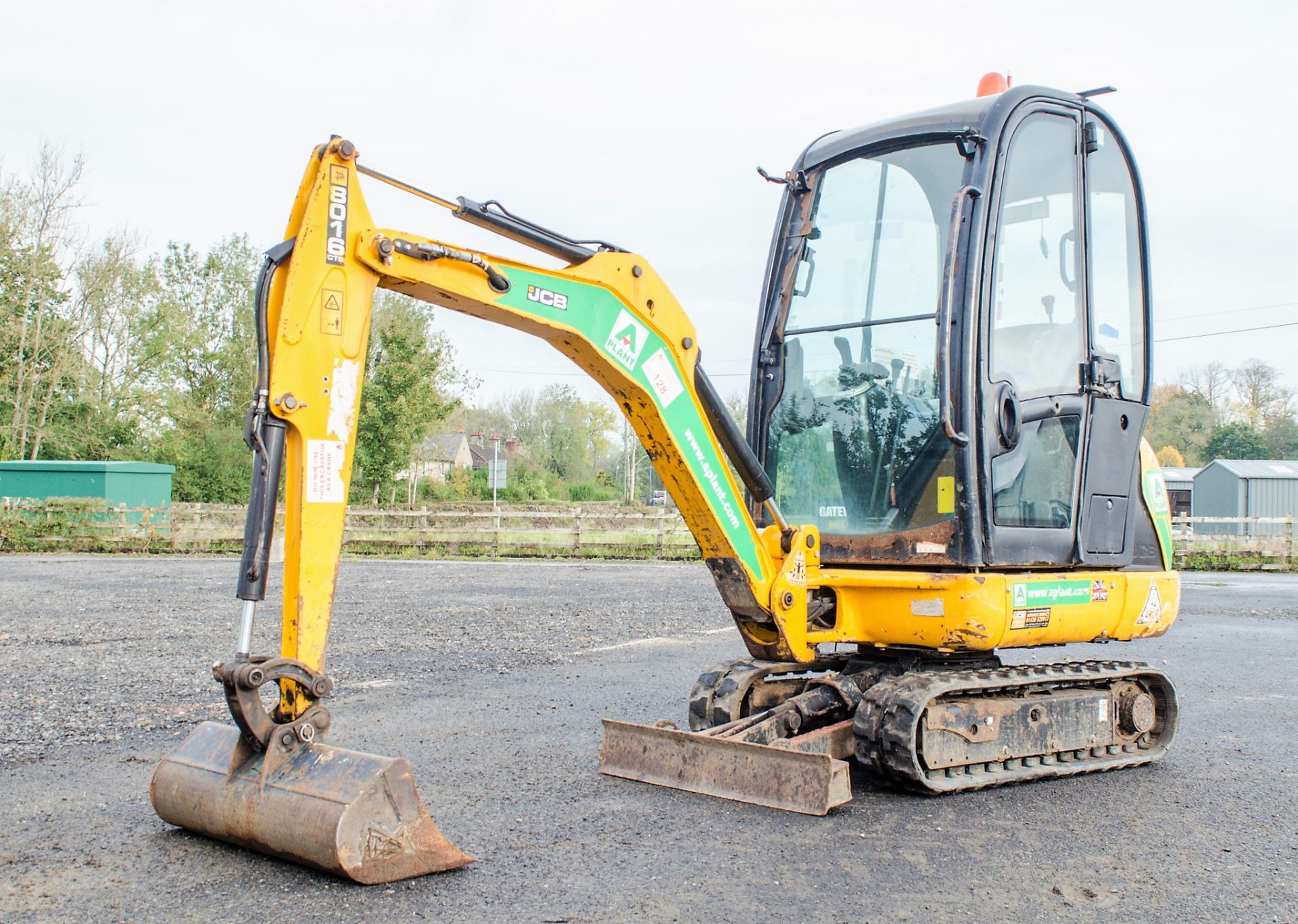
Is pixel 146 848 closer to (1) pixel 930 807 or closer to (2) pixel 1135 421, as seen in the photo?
(1) pixel 930 807

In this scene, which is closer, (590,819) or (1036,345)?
(590,819)

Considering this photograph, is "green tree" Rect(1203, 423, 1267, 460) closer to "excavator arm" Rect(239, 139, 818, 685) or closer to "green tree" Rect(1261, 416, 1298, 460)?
"green tree" Rect(1261, 416, 1298, 460)

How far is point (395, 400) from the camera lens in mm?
35844

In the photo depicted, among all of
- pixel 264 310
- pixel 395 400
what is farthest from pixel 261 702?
pixel 395 400

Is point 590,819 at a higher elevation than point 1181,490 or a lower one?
lower

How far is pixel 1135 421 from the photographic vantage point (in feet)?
19.5

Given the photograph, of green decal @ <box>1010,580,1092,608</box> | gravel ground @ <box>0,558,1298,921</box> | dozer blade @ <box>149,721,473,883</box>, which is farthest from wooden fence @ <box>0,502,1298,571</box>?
dozer blade @ <box>149,721,473,883</box>

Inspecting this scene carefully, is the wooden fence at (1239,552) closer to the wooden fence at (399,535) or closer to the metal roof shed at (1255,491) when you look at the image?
the wooden fence at (399,535)

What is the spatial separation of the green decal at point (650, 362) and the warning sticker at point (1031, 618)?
1237 millimetres

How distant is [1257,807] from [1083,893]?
5.73ft

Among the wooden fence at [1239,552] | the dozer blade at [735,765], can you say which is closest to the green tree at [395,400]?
the wooden fence at [1239,552]

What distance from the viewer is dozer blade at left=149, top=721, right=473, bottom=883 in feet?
11.9

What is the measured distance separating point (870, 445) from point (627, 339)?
1543 mm

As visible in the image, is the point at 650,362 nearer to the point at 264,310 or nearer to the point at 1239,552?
the point at 264,310
